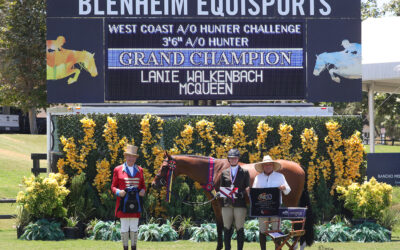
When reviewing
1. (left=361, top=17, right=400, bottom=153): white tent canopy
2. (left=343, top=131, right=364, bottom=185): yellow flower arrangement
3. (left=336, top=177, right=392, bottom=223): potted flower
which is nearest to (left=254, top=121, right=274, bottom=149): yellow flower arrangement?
(left=343, top=131, right=364, bottom=185): yellow flower arrangement

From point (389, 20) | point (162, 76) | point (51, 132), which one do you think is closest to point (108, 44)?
point (162, 76)

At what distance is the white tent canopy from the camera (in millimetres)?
25406

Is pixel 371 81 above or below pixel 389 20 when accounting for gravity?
below

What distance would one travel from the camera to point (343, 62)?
704 inches

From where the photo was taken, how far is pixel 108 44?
57.8ft

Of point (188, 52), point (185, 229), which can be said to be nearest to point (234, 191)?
point (185, 229)

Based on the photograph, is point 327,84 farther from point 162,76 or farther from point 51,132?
point 51,132

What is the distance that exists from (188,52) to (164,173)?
487 cm

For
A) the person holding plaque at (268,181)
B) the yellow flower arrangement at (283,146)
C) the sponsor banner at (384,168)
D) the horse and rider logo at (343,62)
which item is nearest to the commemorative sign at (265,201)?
the person holding plaque at (268,181)

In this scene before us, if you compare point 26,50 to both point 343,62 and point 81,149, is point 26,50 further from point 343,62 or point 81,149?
point 343,62

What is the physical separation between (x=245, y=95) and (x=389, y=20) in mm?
13086

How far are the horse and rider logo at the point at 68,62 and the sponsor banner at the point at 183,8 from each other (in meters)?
0.94

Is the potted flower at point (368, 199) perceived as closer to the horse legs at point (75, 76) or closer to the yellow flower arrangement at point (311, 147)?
the yellow flower arrangement at point (311, 147)

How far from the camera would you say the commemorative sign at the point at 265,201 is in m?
11.3
